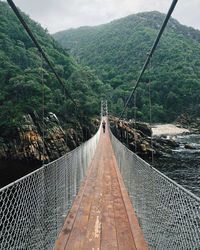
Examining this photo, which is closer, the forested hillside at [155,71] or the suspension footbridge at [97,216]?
the suspension footbridge at [97,216]

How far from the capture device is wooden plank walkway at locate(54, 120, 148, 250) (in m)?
2.08

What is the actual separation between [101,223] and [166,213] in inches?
34.3

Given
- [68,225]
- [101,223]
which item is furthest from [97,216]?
[68,225]

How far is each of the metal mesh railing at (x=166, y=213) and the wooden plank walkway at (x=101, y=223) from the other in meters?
0.12

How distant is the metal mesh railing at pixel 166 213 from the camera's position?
1.36 metres

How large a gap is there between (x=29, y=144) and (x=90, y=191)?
37.8ft

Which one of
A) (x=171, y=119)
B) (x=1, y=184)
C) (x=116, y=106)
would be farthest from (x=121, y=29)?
→ (x=1, y=184)

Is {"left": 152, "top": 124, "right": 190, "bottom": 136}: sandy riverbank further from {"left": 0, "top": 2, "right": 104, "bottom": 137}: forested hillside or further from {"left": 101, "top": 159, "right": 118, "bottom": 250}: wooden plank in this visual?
{"left": 101, "top": 159, "right": 118, "bottom": 250}: wooden plank

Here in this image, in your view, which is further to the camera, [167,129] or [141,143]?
[167,129]

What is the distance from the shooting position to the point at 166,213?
176 centimetres

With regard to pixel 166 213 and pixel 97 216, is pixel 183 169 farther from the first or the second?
pixel 166 213

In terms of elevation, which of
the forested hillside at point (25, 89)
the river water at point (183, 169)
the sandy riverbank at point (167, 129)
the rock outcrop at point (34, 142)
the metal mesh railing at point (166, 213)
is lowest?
the river water at point (183, 169)

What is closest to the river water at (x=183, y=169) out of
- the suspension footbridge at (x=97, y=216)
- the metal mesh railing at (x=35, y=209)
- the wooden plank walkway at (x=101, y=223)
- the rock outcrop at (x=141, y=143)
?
the rock outcrop at (x=141, y=143)

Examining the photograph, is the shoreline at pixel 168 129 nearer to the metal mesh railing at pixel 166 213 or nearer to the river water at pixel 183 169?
the river water at pixel 183 169
